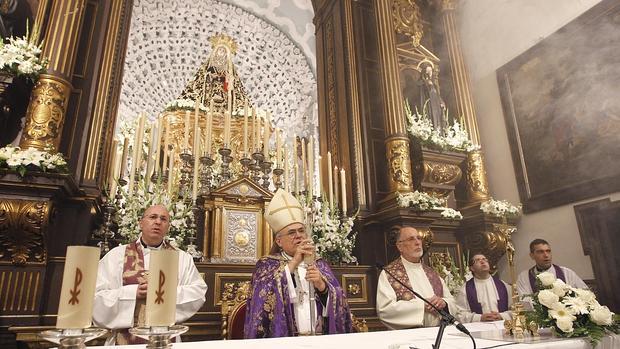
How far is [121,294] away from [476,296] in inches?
132

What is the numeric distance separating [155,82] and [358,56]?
15.5 feet

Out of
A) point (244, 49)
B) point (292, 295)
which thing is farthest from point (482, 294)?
point (244, 49)

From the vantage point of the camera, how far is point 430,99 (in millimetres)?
5930

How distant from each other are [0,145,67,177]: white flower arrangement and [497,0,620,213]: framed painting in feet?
17.2

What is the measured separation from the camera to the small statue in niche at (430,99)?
586cm

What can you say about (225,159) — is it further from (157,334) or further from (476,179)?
(476,179)

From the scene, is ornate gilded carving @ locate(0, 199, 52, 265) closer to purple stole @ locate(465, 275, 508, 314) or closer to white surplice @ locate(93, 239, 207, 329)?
white surplice @ locate(93, 239, 207, 329)

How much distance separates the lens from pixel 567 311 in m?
1.93

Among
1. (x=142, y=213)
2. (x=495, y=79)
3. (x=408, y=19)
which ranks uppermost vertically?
(x=408, y=19)

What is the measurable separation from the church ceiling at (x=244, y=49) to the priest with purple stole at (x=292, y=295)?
6.31 meters

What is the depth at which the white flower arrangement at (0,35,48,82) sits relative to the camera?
3.43 m

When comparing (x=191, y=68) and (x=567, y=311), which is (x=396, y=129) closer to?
(x=567, y=311)

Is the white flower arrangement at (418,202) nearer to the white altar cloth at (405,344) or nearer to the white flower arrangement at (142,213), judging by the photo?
the white flower arrangement at (142,213)

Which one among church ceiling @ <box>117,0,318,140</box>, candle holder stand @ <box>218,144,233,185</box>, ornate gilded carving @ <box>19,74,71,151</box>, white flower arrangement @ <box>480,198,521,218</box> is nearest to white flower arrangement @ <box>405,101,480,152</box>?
white flower arrangement @ <box>480,198,521,218</box>
